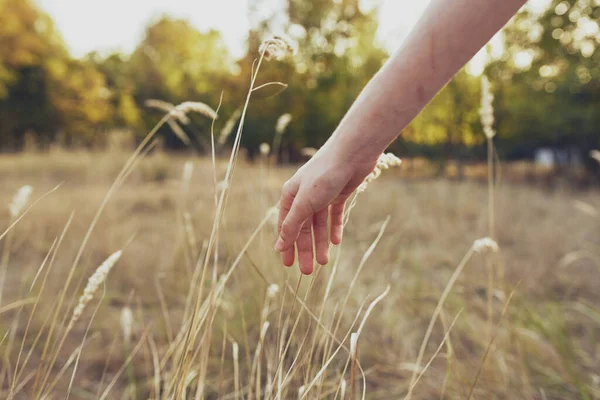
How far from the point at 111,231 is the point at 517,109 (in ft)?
33.7

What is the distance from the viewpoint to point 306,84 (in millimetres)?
15953

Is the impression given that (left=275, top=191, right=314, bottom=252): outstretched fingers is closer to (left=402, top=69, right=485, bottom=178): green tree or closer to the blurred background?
the blurred background

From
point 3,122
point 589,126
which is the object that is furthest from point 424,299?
point 3,122

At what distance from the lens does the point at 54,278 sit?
2.79 meters

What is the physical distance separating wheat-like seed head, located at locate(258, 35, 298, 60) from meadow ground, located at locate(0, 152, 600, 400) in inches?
14.6

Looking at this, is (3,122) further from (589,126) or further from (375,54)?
(589,126)

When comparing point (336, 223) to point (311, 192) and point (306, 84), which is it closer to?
point (311, 192)

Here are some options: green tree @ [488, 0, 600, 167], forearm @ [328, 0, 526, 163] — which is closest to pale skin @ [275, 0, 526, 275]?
forearm @ [328, 0, 526, 163]

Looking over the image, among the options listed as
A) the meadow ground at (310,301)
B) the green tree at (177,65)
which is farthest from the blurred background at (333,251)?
the green tree at (177,65)

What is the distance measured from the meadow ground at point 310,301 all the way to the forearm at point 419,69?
0.33m

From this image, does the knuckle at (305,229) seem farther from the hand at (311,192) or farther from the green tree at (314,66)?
the green tree at (314,66)

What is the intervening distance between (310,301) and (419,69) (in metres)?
1.48

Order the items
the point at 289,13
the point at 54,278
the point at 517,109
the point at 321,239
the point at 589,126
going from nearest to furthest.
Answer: the point at 321,239, the point at 54,278, the point at 589,126, the point at 517,109, the point at 289,13

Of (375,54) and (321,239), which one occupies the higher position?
(375,54)
